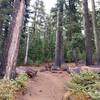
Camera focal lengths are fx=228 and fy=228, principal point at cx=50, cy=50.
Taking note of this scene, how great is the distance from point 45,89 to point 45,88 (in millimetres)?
204

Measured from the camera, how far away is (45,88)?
42.9 feet

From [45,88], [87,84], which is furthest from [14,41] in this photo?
[87,84]

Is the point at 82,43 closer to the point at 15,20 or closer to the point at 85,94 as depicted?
the point at 15,20

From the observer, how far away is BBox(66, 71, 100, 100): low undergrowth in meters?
9.91

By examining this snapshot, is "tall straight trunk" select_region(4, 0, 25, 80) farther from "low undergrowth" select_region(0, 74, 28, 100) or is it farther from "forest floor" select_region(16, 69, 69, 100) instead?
"forest floor" select_region(16, 69, 69, 100)

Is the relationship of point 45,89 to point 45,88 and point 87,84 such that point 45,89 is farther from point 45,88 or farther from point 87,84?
point 87,84

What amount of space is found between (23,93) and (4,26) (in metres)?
15.5

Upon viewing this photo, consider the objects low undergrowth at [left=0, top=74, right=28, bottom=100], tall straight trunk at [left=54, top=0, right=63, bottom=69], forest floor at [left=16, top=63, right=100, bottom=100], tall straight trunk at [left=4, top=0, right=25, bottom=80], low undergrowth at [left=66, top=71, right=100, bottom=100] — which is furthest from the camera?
tall straight trunk at [left=54, top=0, right=63, bottom=69]

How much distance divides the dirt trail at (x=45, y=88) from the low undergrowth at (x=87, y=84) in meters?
0.84

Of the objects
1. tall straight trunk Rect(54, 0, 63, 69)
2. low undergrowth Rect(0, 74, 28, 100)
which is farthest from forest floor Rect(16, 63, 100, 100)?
tall straight trunk Rect(54, 0, 63, 69)

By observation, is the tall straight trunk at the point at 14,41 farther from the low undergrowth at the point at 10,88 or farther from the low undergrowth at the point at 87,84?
the low undergrowth at the point at 87,84

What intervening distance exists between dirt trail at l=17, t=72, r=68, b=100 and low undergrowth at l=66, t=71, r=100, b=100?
839mm

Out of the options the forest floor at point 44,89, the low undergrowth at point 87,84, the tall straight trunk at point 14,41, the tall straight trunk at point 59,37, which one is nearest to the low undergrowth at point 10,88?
the forest floor at point 44,89

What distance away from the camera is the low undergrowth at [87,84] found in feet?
32.5
